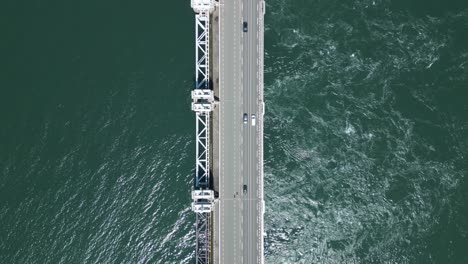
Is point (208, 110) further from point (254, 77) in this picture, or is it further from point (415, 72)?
point (415, 72)

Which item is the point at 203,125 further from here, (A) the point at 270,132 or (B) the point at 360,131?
(B) the point at 360,131

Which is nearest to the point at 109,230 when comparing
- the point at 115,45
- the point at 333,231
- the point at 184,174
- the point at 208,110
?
the point at 184,174

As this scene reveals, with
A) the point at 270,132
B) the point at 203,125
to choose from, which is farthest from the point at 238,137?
the point at 203,125

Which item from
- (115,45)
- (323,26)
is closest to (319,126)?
(323,26)

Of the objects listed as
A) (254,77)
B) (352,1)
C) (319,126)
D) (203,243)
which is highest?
(352,1)

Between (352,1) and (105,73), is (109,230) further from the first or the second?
(352,1)

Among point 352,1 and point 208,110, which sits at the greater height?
point 352,1

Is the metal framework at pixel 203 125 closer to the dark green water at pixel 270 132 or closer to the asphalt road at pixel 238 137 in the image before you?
the dark green water at pixel 270 132

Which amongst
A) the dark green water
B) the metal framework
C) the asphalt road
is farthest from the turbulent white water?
the metal framework
